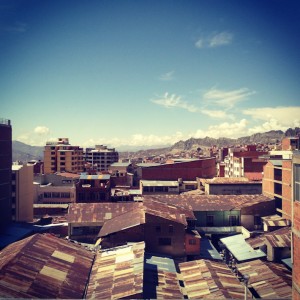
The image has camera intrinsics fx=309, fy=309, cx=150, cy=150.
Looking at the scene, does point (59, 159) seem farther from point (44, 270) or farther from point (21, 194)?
point (44, 270)

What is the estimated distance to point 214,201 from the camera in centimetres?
5362

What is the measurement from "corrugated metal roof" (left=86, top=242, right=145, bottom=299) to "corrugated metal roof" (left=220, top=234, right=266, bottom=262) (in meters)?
12.2

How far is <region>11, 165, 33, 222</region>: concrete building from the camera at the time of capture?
5694cm

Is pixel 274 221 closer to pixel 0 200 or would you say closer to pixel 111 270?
pixel 111 270

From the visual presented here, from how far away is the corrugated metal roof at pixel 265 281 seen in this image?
27.4 meters

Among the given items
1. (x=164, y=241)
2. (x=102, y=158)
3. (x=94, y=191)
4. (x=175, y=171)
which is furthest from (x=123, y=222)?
(x=102, y=158)

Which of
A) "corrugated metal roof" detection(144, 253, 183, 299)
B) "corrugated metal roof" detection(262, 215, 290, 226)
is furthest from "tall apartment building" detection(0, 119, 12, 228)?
"corrugated metal roof" detection(262, 215, 290, 226)

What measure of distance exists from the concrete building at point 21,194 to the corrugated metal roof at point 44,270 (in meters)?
25.4

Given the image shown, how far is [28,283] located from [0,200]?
1107 inches

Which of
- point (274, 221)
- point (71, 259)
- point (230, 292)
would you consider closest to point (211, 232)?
point (274, 221)

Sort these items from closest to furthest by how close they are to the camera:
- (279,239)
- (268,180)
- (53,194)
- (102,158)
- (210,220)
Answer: (279,239) → (210,220) → (268,180) → (53,194) → (102,158)

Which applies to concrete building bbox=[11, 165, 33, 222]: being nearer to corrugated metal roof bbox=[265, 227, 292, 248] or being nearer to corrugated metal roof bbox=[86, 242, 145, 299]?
corrugated metal roof bbox=[86, 242, 145, 299]

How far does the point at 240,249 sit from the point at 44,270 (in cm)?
2432

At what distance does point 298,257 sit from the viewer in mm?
19844
